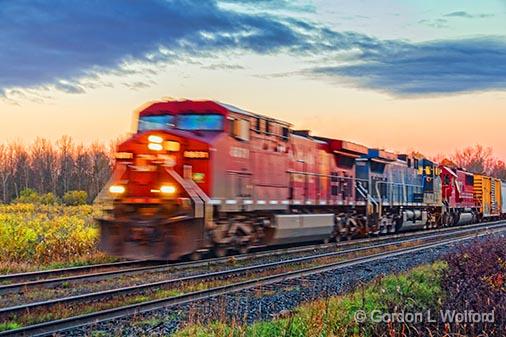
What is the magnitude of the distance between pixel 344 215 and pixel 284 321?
15.7 m

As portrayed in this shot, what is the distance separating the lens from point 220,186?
1479cm

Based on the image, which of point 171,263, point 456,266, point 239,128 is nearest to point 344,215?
point 239,128

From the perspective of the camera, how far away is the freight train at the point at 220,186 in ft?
44.9

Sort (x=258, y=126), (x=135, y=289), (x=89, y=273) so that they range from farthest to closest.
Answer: (x=258, y=126) < (x=89, y=273) < (x=135, y=289)

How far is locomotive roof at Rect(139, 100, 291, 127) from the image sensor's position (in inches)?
598

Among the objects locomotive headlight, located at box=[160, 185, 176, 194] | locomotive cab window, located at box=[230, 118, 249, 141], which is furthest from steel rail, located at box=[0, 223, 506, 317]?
locomotive cab window, located at box=[230, 118, 249, 141]

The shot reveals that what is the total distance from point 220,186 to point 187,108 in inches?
94.2

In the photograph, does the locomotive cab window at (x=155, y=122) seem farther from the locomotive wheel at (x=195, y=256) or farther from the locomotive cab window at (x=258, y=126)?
the locomotive wheel at (x=195, y=256)

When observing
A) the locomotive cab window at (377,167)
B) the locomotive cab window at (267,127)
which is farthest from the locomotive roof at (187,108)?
the locomotive cab window at (377,167)

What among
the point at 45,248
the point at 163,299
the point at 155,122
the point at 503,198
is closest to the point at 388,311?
the point at 163,299

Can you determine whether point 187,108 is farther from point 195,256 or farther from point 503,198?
point 503,198

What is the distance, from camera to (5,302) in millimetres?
9406

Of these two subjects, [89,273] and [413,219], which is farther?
[413,219]

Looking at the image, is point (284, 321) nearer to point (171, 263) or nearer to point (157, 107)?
point (171, 263)
